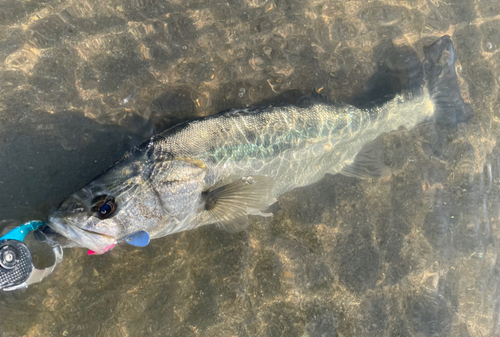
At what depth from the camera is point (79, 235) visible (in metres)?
2.73

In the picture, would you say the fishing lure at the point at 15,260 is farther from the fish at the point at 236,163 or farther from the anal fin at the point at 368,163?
the anal fin at the point at 368,163

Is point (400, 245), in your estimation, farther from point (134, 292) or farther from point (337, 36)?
point (134, 292)

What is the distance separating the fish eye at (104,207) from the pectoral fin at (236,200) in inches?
37.5

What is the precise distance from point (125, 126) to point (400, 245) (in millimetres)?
4281

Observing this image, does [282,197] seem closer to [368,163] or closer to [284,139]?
[284,139]

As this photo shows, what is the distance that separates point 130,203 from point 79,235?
0.51 metres

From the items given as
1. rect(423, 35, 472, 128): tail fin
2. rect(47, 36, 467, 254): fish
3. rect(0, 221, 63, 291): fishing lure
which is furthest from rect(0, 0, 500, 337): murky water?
rect(0, 221, 63, 291): fishing lure

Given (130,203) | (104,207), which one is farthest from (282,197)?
(104,207)

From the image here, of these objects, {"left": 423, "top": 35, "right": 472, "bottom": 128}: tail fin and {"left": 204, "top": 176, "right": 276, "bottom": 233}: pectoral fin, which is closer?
{"left": 204, "top": 176, "right": 276, "bottom": 233}: pectoral fin

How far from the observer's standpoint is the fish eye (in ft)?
9.25

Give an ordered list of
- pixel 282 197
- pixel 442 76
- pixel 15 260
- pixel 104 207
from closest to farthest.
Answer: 1. pixel 15 260
2. pixel 104 207
3. pixel 282 197
4. pixel 442 76

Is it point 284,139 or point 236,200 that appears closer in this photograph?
point 236,200

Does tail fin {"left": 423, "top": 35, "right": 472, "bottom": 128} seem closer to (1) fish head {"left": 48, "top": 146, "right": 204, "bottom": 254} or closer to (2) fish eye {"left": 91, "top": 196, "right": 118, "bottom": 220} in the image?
(1) fish head {"left": 48, "top": 146, "right": 204, "bottom": 254}

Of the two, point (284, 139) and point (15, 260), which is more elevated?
→ point (15, 260)
